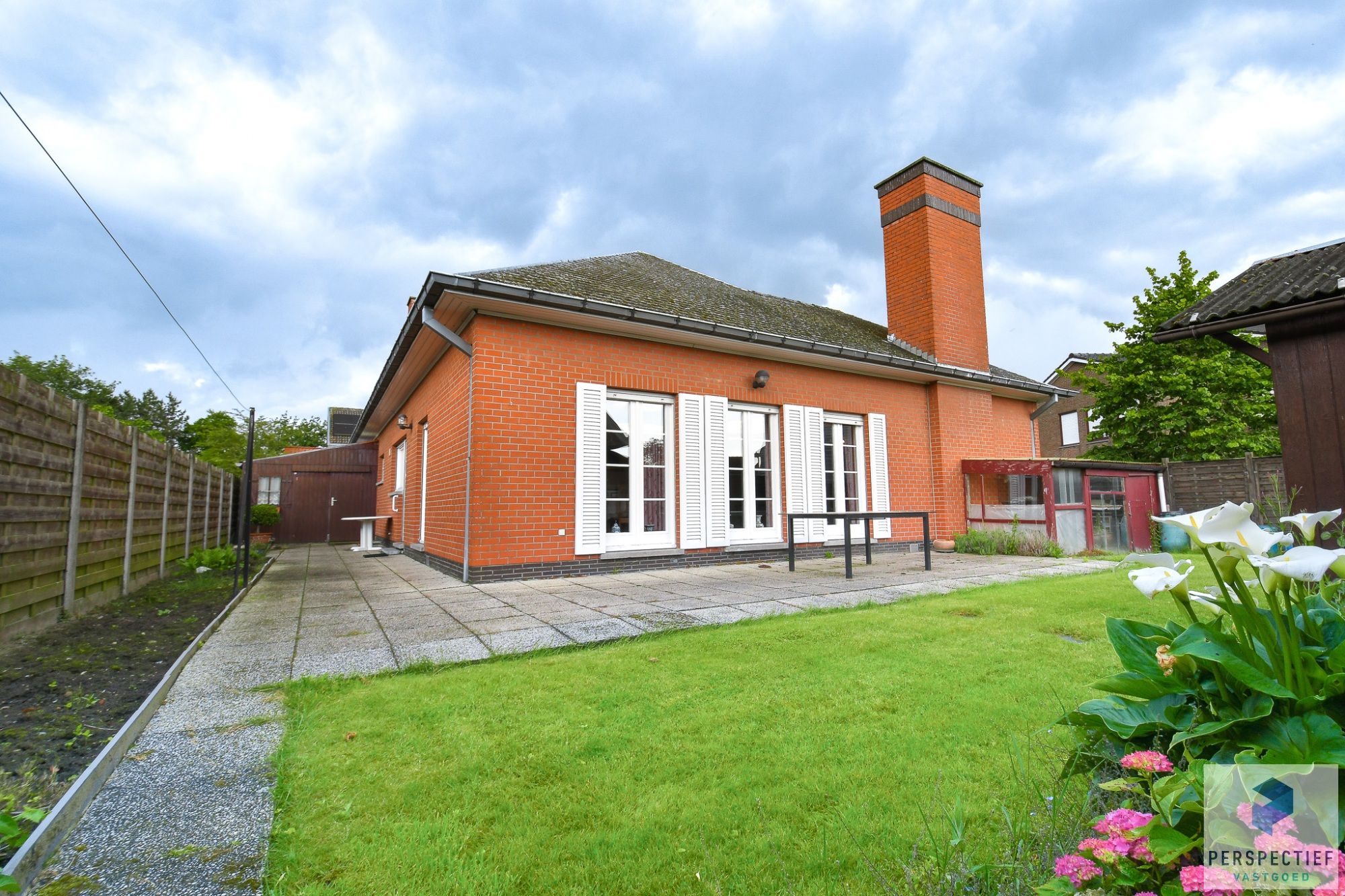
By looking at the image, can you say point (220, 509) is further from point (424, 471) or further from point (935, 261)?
point (935, 261)

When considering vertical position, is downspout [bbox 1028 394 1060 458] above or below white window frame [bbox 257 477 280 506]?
above

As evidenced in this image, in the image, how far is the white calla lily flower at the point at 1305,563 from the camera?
0.95 m

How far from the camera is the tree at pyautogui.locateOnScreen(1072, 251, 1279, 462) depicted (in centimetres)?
1507

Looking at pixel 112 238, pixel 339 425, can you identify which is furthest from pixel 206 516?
pixel 339 425

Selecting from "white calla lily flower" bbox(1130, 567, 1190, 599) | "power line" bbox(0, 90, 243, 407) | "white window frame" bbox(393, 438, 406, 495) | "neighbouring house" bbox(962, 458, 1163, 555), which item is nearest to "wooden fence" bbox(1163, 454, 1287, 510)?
"neighbouring house" bbox(962, 458, 1163, 555)

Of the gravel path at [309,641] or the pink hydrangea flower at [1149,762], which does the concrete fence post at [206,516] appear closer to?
the gravel path at [309,641]

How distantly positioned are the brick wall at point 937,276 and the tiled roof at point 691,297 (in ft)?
1.74

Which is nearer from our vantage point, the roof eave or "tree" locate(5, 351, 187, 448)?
the roof eave

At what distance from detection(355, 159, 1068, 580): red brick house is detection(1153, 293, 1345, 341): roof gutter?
4.03 metres

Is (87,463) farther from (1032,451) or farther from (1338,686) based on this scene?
(1032,451)

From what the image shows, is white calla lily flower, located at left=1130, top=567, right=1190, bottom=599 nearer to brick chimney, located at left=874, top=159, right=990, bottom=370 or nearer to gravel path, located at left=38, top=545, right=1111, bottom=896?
gravel path, located at left=38, top=545, right=1111, bottom=896

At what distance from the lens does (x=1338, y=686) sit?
105 cm

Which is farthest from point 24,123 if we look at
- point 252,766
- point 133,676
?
point 252,766

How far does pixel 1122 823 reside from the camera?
966mm
